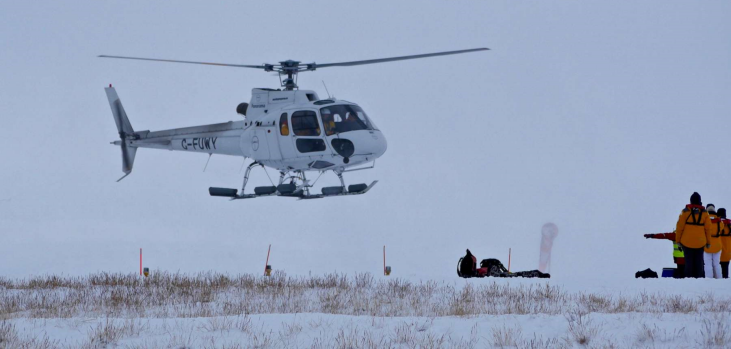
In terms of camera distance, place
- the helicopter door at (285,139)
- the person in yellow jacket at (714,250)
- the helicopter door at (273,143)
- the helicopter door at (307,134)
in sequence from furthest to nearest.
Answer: the helicopter door at (273,143) → the helicopter door at (285,139) → the helicopter door at (307,134) → the person in yellow jacket at (714,250)

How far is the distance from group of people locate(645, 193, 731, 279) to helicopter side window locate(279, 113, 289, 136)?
10229mm

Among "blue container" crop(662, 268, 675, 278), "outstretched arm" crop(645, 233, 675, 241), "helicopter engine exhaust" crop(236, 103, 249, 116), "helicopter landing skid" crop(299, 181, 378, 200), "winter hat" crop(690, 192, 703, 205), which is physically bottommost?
"blue container" crop(662, 268, 675, 278)

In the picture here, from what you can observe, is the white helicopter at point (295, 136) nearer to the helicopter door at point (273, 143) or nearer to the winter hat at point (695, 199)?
the helicopter door at point (273, 143)

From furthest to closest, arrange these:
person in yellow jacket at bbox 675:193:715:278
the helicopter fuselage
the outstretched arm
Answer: the helicopter fuselage → the outstretched arm → person in yellow jacket at bbox 675:193:715:278

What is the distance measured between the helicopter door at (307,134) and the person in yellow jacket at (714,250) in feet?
32.3

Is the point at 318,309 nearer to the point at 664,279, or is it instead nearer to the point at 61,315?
the point at 61,315

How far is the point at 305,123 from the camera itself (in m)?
24.2

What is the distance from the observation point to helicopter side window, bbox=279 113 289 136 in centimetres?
2470

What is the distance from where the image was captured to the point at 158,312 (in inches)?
559

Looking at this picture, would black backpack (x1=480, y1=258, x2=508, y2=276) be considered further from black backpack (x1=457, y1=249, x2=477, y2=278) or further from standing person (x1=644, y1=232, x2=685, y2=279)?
standing person (x1=644, y1=232, x2=685, y2=279)

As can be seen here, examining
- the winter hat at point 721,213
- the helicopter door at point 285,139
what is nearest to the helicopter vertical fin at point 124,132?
the helicopter door at point 285,139

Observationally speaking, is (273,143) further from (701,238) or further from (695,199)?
(701,238)

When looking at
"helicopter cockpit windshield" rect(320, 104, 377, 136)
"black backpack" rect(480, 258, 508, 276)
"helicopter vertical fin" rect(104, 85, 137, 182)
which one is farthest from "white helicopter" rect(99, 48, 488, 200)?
"black backpack" rect(480, 258, 508, 276)

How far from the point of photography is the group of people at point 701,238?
669 inches
